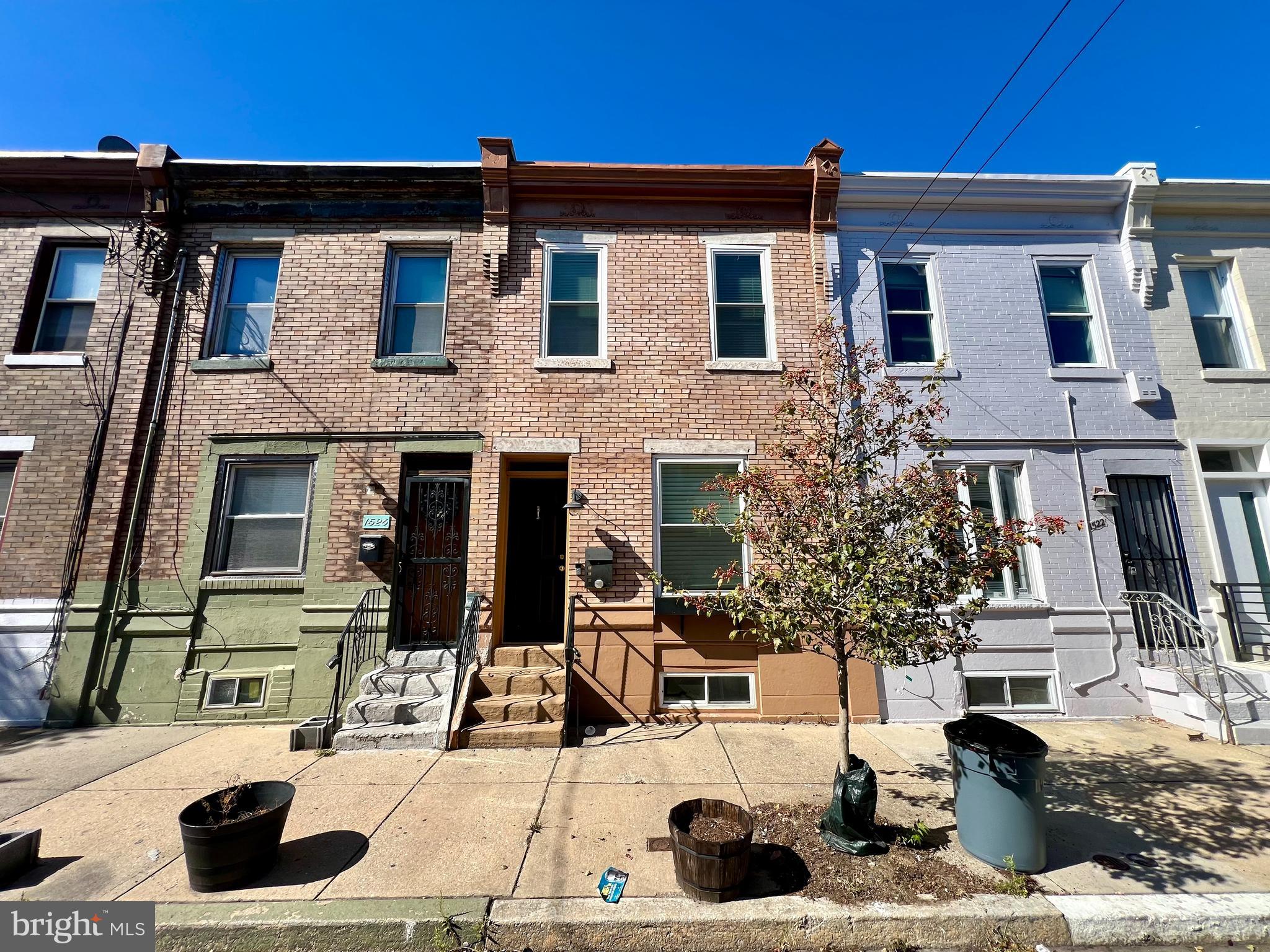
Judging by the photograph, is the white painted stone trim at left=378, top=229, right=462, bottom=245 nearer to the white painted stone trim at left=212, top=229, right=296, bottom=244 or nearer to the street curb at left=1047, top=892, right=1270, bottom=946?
the white painted stone trim at left=212, top=229, right=296, bottom=244

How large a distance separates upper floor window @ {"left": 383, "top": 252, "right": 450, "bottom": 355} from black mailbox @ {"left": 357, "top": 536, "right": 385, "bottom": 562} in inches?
109

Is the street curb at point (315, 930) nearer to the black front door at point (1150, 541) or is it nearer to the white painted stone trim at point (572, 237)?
the white painted stone trim at point (572, 237)

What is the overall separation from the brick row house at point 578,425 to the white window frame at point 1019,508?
58mm

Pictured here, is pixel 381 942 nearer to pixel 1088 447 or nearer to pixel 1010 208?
pixel 1088 447

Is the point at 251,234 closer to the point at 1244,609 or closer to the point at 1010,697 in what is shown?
the point at 1010,697

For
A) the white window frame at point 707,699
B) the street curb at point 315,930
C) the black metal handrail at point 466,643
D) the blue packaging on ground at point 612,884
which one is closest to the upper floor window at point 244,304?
the black metal handrail at point 466,643

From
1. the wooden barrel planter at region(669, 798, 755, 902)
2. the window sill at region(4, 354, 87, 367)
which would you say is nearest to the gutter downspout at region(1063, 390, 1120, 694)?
the wooden barrel planter at region(669, 798, 755, 902)

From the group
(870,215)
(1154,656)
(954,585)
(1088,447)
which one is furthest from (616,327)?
(1154,656)

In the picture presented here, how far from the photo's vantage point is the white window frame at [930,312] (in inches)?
318

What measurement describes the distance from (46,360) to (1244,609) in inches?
658

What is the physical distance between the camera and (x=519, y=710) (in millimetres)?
6348

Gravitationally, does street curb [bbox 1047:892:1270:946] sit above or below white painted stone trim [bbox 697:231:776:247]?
below

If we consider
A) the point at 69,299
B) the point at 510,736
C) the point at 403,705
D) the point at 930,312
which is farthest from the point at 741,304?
the point at 69,299

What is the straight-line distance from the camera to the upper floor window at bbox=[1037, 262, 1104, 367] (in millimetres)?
8273
